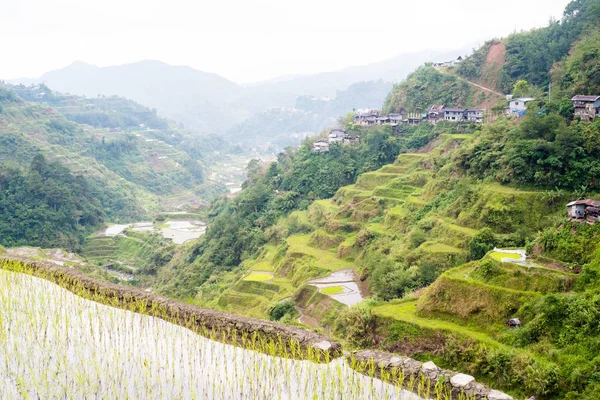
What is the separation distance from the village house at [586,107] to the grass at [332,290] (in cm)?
1057

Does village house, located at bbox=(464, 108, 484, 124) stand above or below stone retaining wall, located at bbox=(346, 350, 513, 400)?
above

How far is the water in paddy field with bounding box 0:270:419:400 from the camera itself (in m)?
7.23

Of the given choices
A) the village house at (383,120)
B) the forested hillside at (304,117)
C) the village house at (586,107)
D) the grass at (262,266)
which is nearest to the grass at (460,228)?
the village house at (586,107)

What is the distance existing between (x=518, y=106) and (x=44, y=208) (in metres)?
33.5

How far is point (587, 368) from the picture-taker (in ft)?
28.9

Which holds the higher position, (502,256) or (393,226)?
(502,256)

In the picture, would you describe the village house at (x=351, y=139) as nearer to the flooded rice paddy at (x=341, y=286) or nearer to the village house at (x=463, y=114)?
the village house at (x=463, y=114)

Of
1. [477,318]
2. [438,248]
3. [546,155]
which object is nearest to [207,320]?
→ [477,318]

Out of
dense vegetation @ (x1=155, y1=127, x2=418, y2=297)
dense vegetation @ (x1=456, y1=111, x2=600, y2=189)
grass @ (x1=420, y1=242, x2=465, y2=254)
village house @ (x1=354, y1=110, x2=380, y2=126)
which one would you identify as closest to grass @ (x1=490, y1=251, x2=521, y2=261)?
grass @ (x1=420, y1=242, x2=465, y2=254)

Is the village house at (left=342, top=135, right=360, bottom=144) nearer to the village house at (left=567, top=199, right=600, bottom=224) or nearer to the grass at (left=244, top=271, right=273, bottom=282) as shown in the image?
the grass at (left=244, top=271, right=273, bottom=282)

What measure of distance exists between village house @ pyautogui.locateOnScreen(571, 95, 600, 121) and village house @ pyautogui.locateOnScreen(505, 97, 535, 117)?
5451mm

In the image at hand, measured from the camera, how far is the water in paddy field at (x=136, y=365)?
285 inches

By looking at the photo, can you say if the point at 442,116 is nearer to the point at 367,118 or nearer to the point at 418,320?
the point at 367,118

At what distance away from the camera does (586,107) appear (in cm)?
1816
